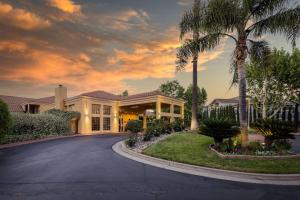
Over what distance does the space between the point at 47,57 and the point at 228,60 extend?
15479 mm

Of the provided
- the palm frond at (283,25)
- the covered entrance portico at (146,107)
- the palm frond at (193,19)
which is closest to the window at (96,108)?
the covered entrance portico at (146,107)

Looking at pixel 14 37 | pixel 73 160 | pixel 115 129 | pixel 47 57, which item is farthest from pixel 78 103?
pixel 73 160

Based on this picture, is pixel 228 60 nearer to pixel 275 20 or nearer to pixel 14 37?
pixel 275 20

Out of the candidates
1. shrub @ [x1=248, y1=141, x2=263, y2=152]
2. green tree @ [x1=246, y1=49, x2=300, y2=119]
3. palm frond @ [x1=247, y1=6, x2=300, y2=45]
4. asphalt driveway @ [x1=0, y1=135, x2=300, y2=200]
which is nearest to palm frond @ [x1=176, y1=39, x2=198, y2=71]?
palm frond @ [x1=247, y1=6, x2=300, y2=45]

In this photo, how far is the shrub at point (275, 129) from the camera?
11023 mm

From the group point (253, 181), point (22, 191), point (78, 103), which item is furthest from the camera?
point (78, 103)

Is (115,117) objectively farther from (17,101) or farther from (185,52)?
(185,52)

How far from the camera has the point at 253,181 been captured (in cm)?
777

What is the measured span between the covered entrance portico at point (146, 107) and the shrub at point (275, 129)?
52.8 ft

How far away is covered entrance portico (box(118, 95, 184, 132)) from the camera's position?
2820 centimetres

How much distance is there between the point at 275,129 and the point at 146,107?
2433 centimetres

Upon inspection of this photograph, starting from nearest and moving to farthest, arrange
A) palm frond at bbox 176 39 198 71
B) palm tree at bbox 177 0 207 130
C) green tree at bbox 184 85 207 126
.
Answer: palm tree at bbox 177 0 207 130 < palm frond at bbox 176 39 198 71 < green tree at bbox 184 85 207 126

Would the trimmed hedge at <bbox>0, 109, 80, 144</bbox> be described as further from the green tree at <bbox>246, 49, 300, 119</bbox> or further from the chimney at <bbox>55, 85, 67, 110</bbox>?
the green tree at <bbox>246, 49, 300, 119</bbox>

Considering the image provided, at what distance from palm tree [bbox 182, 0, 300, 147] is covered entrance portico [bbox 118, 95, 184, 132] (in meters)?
15.9
